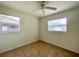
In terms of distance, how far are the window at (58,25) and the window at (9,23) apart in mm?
1820

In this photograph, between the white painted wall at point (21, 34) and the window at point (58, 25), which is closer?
the white painted wall at point (21, 34)

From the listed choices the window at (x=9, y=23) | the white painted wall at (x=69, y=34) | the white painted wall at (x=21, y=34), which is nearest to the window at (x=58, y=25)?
the white painted wall at (x=69, y=34)

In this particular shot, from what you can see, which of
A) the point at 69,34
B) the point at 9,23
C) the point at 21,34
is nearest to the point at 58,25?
the point at 69,34

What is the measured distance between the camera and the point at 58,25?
3168 mm

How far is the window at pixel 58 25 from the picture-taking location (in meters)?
2.82

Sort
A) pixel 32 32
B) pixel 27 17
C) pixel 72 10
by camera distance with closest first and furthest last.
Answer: pixel 72 10, pixel 27 17, pixel 32 32

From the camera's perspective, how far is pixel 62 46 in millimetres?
2928

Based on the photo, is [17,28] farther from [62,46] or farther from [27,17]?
[62,46]

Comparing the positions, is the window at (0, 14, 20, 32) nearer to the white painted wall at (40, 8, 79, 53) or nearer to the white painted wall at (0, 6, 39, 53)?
the white painted wall at (0, 6, 39, 53)

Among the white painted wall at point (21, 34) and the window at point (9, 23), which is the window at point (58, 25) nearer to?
→ the white painted wall at point (21, 34)

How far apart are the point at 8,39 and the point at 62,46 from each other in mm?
2433

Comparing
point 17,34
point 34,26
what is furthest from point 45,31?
point 17,34

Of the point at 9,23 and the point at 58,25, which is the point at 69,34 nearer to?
the point at 58,25

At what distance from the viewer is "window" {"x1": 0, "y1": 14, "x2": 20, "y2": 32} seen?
232cm
